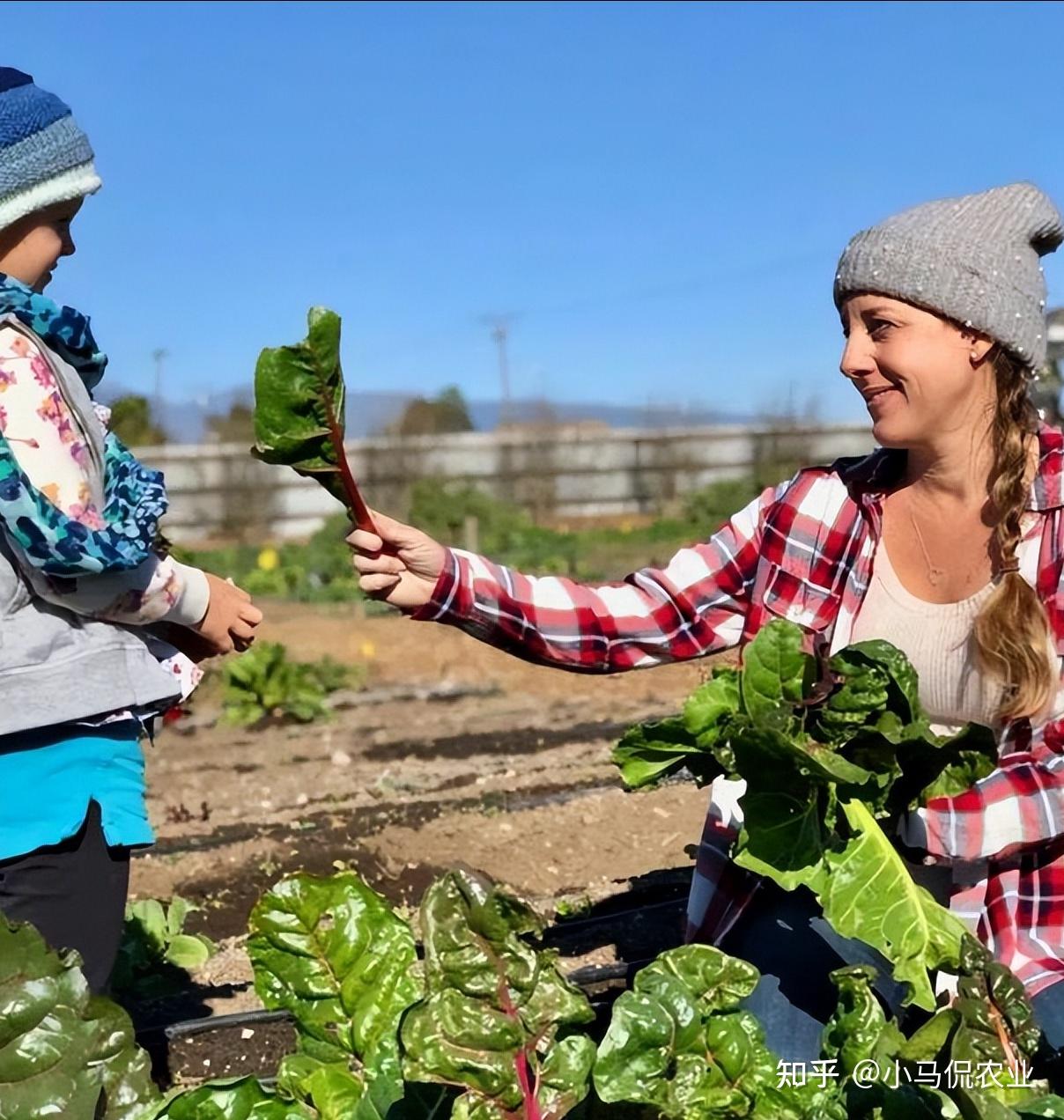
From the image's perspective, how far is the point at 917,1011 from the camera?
2.29 m

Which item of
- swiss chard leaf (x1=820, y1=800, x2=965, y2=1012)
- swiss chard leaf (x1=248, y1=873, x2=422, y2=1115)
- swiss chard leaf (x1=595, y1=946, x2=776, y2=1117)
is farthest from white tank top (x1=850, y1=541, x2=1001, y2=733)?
swiss chard leaf (x1=248, y1=873, x2=422, y2=1115)

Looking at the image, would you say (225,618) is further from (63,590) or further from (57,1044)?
(57,1044)

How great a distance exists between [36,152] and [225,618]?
736 millimetres

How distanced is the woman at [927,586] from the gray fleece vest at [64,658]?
0.38 meters

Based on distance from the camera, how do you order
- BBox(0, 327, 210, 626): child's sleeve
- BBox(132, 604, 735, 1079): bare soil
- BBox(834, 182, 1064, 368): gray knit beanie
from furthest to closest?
BBox(132, 604, 735, 1079): bare soil
BBox(834, 182, 1064, 368): gray knit beanie
BBox(0, 327, 210, 626): child's sleeve

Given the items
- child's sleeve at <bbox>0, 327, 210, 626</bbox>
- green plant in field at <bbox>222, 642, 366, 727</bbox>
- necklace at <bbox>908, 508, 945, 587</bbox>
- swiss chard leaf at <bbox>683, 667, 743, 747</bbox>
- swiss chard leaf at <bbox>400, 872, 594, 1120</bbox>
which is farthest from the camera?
green plant in field at <bbox>222, 642, 366, 727</bbox>

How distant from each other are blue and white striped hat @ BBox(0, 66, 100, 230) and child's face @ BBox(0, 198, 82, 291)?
0.02 meters

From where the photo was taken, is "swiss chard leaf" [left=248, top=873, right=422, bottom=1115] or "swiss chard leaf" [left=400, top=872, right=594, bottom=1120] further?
"swiss chard leaf" [left=248, top=873, right=422, bottom=1115]

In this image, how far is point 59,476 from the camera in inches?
82.5

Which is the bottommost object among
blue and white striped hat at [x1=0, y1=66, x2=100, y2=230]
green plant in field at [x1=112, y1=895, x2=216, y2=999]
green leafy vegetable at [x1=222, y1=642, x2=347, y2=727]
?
green leafy vegetable at [x1=222, y1=642, x2=347, y2=727]

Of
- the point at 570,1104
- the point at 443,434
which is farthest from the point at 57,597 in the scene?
the point at 443,434

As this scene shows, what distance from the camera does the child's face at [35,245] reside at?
2.19 metres

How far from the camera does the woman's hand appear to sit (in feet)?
7.66

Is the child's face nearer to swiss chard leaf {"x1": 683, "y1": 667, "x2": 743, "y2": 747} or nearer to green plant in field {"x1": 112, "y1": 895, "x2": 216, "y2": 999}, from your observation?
swiss chard leaf {"x1": 683, "y1": 667, "x2": 743, "y2": 747}
